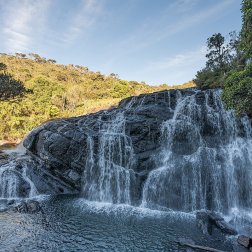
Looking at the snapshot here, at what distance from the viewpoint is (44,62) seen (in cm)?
13525

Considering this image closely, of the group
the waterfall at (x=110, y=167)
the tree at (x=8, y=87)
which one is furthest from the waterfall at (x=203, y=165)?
the tree at (x=8, y=87)

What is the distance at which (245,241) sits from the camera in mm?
16422

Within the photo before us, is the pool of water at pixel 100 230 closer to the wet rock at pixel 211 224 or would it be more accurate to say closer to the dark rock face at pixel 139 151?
the wet rock at pixel 211 224

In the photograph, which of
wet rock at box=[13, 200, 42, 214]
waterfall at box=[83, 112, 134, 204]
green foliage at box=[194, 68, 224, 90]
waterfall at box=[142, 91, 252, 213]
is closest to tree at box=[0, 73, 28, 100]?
waterfall at box=[83, 112, 134, 204]

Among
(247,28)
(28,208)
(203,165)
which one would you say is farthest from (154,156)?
(247,28)

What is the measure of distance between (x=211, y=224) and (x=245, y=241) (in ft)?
9.68

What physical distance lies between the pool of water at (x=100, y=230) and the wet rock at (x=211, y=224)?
0.48 meters

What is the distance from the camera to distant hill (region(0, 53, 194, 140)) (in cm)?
5719

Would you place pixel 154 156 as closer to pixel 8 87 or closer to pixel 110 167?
pixel 110 167

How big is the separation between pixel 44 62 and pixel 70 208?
4905 inches

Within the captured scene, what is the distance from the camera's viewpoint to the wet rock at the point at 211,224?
59.2 feet

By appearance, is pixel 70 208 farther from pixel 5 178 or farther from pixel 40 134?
pixel 40 134

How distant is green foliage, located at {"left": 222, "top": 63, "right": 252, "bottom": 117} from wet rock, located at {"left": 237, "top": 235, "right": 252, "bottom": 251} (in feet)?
30.1

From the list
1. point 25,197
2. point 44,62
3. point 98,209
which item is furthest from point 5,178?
point 44,62
